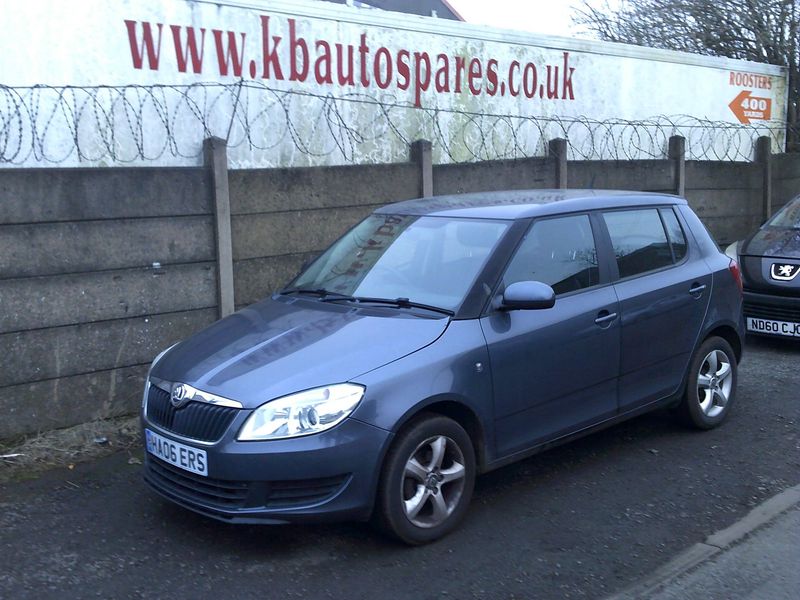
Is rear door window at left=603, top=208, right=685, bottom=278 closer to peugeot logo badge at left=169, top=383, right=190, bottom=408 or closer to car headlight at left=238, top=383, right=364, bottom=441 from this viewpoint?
car headlight at left=238, top=383, right=364, bottom=441

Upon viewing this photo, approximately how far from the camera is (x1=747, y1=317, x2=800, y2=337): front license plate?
8.05 m

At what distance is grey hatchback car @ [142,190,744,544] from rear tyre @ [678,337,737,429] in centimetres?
2

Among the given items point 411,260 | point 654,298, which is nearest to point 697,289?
point 654,298

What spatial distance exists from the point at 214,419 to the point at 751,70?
12543 mm

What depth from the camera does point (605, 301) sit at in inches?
206

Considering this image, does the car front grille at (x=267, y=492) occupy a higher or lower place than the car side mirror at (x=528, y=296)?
lower

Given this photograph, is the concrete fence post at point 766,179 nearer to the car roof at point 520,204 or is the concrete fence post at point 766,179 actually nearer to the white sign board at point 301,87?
the white sign board at point 301,87

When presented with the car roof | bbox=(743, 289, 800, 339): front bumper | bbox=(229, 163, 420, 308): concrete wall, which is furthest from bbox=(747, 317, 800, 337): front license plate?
bbox=(229, 163, 420, 308): concrete wall

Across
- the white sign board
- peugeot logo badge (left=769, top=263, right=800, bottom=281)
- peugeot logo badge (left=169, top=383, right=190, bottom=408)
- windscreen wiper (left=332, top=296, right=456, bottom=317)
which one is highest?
the white sign board

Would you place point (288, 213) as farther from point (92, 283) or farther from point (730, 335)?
point (730, 335)

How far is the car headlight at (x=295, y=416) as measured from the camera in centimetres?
Result: 397

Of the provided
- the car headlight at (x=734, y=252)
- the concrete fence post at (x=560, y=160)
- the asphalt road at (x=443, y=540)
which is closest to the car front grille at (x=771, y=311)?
the car headlight at (x=734, y=252)

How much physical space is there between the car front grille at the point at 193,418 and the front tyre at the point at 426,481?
2.62 ft

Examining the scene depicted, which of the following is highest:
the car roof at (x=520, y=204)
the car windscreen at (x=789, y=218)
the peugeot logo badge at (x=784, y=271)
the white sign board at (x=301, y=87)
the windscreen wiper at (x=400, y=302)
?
the white sign board at (x=301, y=87)
